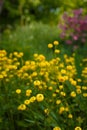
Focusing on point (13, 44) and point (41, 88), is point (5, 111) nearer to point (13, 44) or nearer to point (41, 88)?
point (41, 88)

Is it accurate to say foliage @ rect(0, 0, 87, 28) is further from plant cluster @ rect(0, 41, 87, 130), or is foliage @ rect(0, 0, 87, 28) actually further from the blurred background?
plant cluster @ rect(0, 41, 87, 130)

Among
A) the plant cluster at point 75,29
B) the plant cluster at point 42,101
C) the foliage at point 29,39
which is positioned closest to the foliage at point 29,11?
the foliage at point 29,39

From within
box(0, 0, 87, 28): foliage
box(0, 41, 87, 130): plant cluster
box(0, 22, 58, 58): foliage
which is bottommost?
box(0, 0, 87, 28): foliage

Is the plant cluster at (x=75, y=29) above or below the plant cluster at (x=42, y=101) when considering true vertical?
below

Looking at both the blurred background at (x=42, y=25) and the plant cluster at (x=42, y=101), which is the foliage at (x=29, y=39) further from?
the plant cluster at (x=42, y=101)

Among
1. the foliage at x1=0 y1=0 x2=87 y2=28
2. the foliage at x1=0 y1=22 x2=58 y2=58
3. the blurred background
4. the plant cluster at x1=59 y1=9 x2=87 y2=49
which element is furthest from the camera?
the foliage at x1=0 y1=0 x2=87 y2=28

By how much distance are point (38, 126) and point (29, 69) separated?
92 cm

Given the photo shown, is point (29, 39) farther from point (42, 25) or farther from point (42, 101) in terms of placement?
point (42, 101)

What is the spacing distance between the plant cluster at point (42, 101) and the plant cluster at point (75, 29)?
295 cm

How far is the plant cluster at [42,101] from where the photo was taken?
290 cm

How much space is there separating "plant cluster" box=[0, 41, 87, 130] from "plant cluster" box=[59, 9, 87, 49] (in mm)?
2950

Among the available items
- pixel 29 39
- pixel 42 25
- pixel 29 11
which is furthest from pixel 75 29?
pixel 29 11

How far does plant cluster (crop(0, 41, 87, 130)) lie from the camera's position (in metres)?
2.90

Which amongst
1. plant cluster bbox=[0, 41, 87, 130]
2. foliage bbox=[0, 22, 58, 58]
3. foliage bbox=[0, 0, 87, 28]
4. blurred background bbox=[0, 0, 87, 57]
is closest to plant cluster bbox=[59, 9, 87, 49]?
blurred background bbox=[0, 0, 87, 57]
